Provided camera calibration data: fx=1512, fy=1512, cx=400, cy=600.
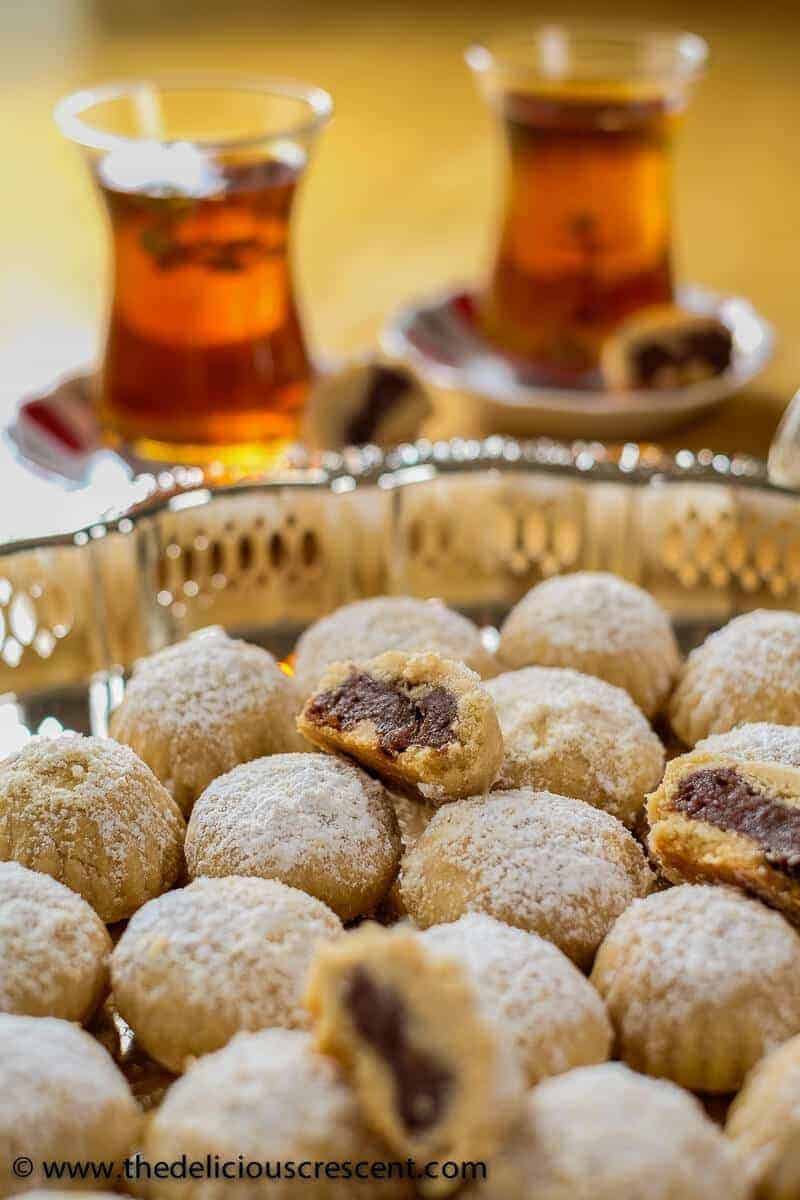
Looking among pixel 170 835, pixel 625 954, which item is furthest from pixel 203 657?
pixel 625 954

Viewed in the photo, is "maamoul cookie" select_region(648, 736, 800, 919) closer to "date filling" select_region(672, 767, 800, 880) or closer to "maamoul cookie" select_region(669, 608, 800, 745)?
"date filling" select_region(672, 767, 800, 880)

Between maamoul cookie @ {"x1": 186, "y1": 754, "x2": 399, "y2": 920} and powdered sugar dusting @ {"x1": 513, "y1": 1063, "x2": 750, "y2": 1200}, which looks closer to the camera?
powdered sugar dusting @ {"x1": 513, "y1": 1063, "x2": 750, "y2": 1200}

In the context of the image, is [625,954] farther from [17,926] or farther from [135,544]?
[135,544]

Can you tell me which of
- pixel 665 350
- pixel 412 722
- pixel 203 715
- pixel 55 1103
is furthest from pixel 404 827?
pixel 665 350

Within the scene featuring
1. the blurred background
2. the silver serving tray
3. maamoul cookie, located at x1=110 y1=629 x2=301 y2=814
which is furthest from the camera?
the blurred background

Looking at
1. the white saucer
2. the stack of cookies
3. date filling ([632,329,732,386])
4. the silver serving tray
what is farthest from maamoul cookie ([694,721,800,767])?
date filling ([632,329,732,386])

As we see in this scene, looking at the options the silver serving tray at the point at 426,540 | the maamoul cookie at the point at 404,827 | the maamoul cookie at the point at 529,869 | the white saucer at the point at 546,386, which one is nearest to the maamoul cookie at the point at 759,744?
the maamoul cookie at the point at 529,869

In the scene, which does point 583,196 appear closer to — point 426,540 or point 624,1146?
point 426,540
